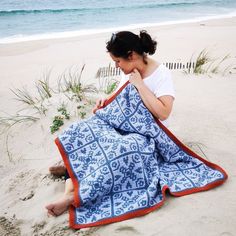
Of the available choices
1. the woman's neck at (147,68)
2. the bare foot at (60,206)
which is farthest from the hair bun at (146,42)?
the bare foot at (60,206)

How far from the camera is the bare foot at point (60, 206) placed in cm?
240

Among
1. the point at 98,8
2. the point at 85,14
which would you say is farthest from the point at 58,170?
the point at 98,8

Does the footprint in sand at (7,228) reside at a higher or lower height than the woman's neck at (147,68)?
lower

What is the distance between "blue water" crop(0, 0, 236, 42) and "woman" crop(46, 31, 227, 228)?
8735 millimetres

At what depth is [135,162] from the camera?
2.44 m

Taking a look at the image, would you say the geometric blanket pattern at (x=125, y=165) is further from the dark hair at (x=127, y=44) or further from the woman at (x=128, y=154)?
the dark hair at (x=127, y=44)

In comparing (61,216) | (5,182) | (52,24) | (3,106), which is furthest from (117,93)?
(52,24)

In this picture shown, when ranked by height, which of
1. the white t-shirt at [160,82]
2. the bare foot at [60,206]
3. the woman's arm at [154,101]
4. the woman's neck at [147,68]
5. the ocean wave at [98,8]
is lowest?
the ocean wave at [98,8]

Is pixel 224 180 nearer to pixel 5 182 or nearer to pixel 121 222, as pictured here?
pixel 121 222

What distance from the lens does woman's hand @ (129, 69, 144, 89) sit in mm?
2684

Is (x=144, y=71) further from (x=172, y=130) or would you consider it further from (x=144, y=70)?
(x=172, y=130)

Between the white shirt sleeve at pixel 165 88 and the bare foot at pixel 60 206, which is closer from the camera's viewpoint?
the bare foot at pixel 60 206

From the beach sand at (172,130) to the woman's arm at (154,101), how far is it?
0.62m

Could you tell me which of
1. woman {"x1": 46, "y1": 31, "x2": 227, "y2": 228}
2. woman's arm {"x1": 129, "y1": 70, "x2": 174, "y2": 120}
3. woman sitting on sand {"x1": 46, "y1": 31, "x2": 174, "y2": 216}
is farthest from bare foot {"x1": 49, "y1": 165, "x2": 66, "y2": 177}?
woman's arm {"x1": 129, "y1": 70, "x2": 174, "y2": 120}
